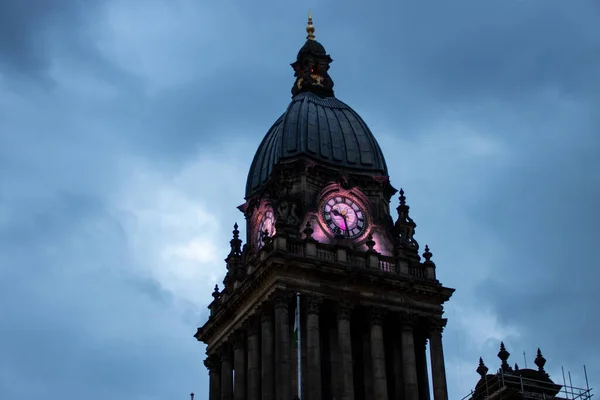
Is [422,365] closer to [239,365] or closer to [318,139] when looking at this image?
[239,365]

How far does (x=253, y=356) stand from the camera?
8162 centimetres

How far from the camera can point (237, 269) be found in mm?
88812

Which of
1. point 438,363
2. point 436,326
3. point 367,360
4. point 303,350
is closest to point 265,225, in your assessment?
point 303,350

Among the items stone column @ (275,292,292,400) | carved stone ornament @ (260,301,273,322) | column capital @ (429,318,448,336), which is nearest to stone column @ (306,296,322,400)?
stone column @ (275,292,292,400)

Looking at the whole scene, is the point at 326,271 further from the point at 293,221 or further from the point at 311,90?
the point at 311,90

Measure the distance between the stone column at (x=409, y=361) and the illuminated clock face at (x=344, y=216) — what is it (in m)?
8.16

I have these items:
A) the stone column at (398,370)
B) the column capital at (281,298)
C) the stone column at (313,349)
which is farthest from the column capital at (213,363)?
the stone column at (398,370)

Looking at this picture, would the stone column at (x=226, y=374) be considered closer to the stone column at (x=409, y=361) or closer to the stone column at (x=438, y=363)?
the stone column at (x=409, y=361)

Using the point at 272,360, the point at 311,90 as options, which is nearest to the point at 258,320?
the point at 272,360

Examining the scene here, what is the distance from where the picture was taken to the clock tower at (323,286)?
7956 cm

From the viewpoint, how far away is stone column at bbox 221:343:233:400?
85.6m

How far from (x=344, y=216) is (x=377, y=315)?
8971 millimetres

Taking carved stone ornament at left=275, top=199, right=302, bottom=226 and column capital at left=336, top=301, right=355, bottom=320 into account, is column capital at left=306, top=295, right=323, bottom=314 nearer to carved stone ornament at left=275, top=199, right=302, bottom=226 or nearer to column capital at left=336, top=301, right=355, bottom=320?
column capital at left=336, top=301, right=355, bottom=320

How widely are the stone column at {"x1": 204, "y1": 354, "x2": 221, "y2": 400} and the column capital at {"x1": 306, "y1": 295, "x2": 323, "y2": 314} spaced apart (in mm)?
11417
